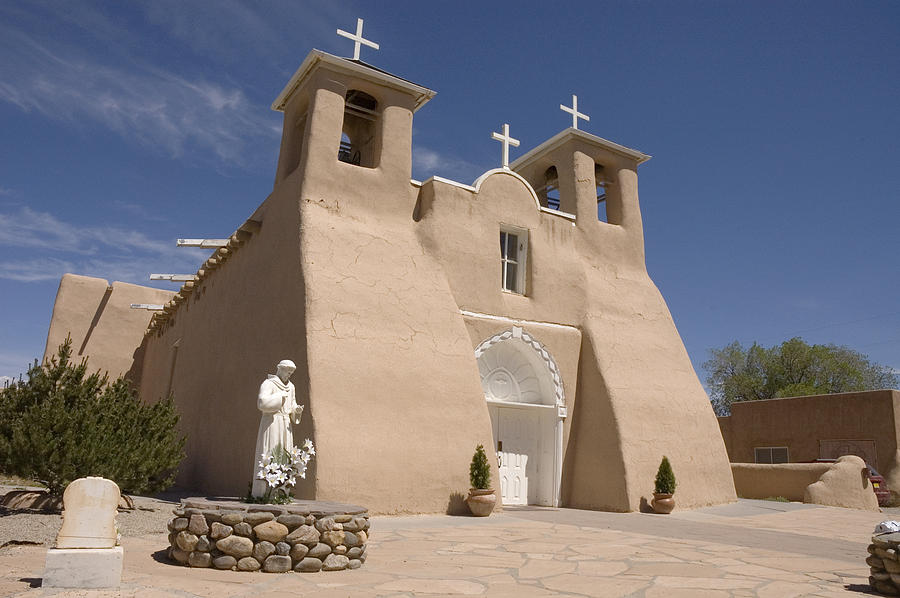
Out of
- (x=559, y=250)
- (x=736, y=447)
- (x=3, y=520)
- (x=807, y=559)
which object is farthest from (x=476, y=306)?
(x=736, y=447)

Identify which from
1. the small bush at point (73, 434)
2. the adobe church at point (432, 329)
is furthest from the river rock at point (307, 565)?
the small bush at point (73, 434)

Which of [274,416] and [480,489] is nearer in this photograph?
[274,416]

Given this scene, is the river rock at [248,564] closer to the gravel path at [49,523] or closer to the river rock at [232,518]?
the river rock at [232,518]

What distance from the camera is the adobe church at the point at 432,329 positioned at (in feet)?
34.1

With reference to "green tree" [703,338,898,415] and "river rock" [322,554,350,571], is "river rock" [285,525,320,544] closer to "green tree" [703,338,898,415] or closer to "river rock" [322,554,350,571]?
"river rock" [322,554,350,571]

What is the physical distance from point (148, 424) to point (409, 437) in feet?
13.1

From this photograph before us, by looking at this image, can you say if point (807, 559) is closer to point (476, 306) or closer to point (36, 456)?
point (476, 306)

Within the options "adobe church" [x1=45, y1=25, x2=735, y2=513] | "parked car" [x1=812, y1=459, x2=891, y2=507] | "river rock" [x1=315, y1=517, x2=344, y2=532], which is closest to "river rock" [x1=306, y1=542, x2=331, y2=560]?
"river rock" [x1=315, y1=517, x2=344, y2=532]

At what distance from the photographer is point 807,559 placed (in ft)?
24.2

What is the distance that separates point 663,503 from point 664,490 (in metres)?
0.22

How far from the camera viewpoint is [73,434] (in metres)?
8.56

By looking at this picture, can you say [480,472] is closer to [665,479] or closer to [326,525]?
[665,479]

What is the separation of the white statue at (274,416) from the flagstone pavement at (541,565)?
1.25m

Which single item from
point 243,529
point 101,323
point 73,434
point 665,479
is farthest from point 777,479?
point 101,323
